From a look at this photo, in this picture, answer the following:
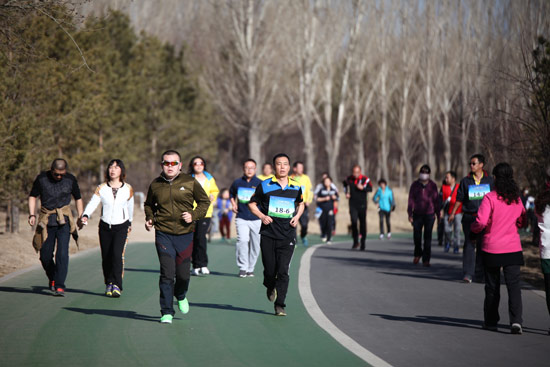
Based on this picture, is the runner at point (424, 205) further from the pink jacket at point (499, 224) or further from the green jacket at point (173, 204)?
the green jacket at point (173, 204)

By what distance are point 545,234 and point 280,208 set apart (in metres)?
3.10

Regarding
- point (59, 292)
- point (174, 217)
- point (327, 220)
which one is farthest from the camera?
point (327, 220)

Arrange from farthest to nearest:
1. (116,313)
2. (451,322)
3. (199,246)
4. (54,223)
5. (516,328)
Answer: (199,246)
(54,223)
(116,313)
(451,322)
(516,328)

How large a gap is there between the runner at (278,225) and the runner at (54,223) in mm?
2801

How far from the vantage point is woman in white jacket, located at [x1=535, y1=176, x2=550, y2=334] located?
8.86 m

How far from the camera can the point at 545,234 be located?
29.3 ft

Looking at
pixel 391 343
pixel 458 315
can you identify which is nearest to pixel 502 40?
pixel 458 315

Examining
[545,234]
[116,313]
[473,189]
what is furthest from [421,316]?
[473,189]

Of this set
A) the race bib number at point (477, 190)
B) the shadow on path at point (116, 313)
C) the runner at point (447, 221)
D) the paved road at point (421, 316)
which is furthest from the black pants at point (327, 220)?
the shadow on path at point (116, 313)

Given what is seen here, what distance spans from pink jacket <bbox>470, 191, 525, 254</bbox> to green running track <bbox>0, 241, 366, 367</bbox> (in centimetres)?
212

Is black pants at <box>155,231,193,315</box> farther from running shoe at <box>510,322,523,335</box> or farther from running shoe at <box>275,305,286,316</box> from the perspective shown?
running shoe at <box>510,322,523,335</box>

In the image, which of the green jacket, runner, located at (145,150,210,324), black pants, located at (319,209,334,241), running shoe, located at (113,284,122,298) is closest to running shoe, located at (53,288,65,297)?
running shoe, located at (113,284,122,298)

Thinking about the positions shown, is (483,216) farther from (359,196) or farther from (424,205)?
(359,196)

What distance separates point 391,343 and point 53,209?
5.30 meters
